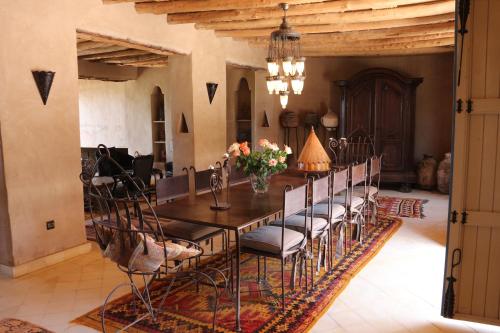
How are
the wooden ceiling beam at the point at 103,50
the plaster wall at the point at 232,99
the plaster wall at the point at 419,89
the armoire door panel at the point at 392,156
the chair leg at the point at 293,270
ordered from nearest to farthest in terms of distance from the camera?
the chair leg at the point at 293,270 → the wooden ceiling beam at the point at 103,50 → the armoire door panel at the point at 392,156 → the plaster wall at the point at 419,89 → the plaster wall at the point at 232,99

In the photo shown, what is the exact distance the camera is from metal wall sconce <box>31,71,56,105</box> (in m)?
3.91

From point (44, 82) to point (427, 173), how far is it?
6558 mm

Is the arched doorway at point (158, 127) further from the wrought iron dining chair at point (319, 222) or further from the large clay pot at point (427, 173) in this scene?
the wrought iron dining chair at point (319, 222)

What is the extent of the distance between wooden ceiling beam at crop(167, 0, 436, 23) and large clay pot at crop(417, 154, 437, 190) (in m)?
4.03

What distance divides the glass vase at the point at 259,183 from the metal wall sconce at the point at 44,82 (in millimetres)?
2062

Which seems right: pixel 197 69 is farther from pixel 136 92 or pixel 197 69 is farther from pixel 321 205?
pixel 136 92

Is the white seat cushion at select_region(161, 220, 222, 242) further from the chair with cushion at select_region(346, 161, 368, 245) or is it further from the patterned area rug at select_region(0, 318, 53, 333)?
the chair with cushion at select_region(346, 161, 368, 245)

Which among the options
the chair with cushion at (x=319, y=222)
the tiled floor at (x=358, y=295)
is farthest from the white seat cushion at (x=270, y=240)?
the tiled floor at (x=358, y=295)

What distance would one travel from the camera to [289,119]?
27.9 feet

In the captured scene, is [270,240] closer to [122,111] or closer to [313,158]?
[313,158]

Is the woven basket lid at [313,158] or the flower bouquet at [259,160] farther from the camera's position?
the woven basket lid at [313,158]

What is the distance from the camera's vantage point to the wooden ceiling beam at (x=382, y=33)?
5.54 m

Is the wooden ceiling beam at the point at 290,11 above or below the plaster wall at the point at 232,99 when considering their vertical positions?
above

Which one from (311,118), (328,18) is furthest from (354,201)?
(311,118)
